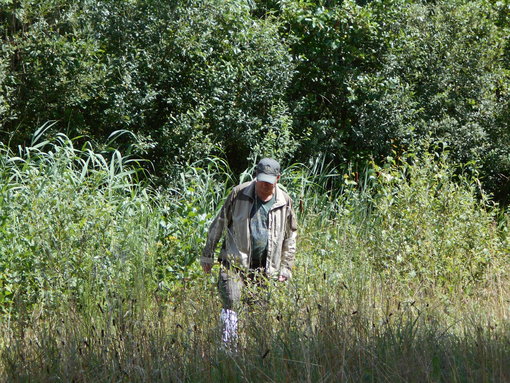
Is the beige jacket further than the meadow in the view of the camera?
Yes

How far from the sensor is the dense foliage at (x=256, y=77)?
1165 centimetres

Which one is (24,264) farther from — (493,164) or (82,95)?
(493,164)

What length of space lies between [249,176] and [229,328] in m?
5.76

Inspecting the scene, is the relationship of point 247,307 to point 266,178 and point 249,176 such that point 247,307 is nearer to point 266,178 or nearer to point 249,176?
point 266,178

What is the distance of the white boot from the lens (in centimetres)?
500

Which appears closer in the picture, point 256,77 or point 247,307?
point 247,307

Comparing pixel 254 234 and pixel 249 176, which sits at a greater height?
pixel 249 176

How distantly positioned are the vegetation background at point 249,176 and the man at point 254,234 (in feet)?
1.02

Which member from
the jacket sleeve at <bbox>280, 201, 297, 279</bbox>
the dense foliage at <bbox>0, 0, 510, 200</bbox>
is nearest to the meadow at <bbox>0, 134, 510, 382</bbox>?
the jacket sleeve at <bbox>280, 201, 297, 279</bbox>

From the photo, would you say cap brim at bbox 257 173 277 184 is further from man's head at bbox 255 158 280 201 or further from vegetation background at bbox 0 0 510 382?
vegetation background at bbox 0 0 510 382

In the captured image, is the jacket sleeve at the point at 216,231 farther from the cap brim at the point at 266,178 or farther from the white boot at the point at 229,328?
the white boot at the point at 229,328

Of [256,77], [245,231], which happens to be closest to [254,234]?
[245,231]

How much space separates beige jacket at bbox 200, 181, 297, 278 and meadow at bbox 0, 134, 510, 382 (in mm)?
286

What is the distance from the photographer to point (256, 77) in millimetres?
12250
